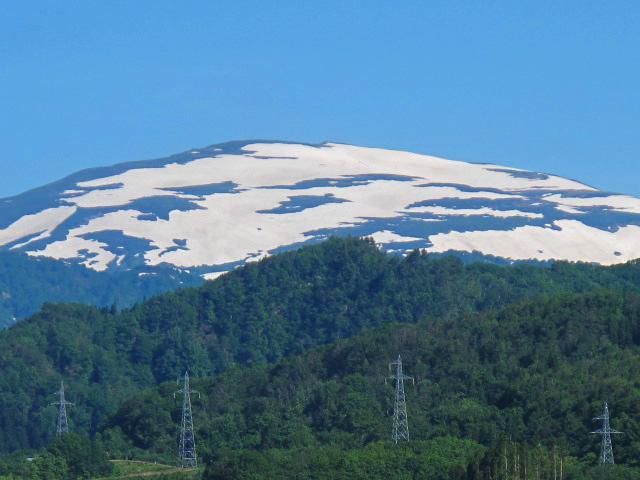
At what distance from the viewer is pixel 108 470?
10712cm

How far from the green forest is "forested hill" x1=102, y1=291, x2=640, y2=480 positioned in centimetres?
14

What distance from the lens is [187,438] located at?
117 meters

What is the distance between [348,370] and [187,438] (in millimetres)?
16673

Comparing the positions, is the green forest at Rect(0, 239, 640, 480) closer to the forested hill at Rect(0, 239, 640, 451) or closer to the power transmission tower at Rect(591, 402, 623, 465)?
the forested hill at Rect(0, 239, 640, 451)

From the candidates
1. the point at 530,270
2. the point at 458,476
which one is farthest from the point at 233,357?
the point at 458,476

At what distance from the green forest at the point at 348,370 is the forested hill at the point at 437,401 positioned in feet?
0.47

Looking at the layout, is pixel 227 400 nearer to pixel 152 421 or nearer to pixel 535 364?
pixel 152 421

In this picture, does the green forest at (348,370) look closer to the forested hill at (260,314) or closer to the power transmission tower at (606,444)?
the forested hill at (260,314)

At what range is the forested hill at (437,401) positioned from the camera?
3809 inches

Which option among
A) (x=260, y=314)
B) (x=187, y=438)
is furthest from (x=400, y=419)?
(x=260, y=314)

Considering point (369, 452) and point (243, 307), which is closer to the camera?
point (369, 452)

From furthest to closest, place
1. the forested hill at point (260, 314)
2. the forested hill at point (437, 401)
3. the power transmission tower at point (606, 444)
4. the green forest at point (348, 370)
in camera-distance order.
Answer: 1. the forested hill at point (260, 314)
2. the green forest at point (348, 370)
3. the forested hill at point (437, 401)
4. the power transmission tower at point (606, 444)

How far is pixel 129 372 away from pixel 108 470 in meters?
61.5

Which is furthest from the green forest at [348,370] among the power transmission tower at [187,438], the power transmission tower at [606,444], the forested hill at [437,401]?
the power transmission tower at [187,438]
